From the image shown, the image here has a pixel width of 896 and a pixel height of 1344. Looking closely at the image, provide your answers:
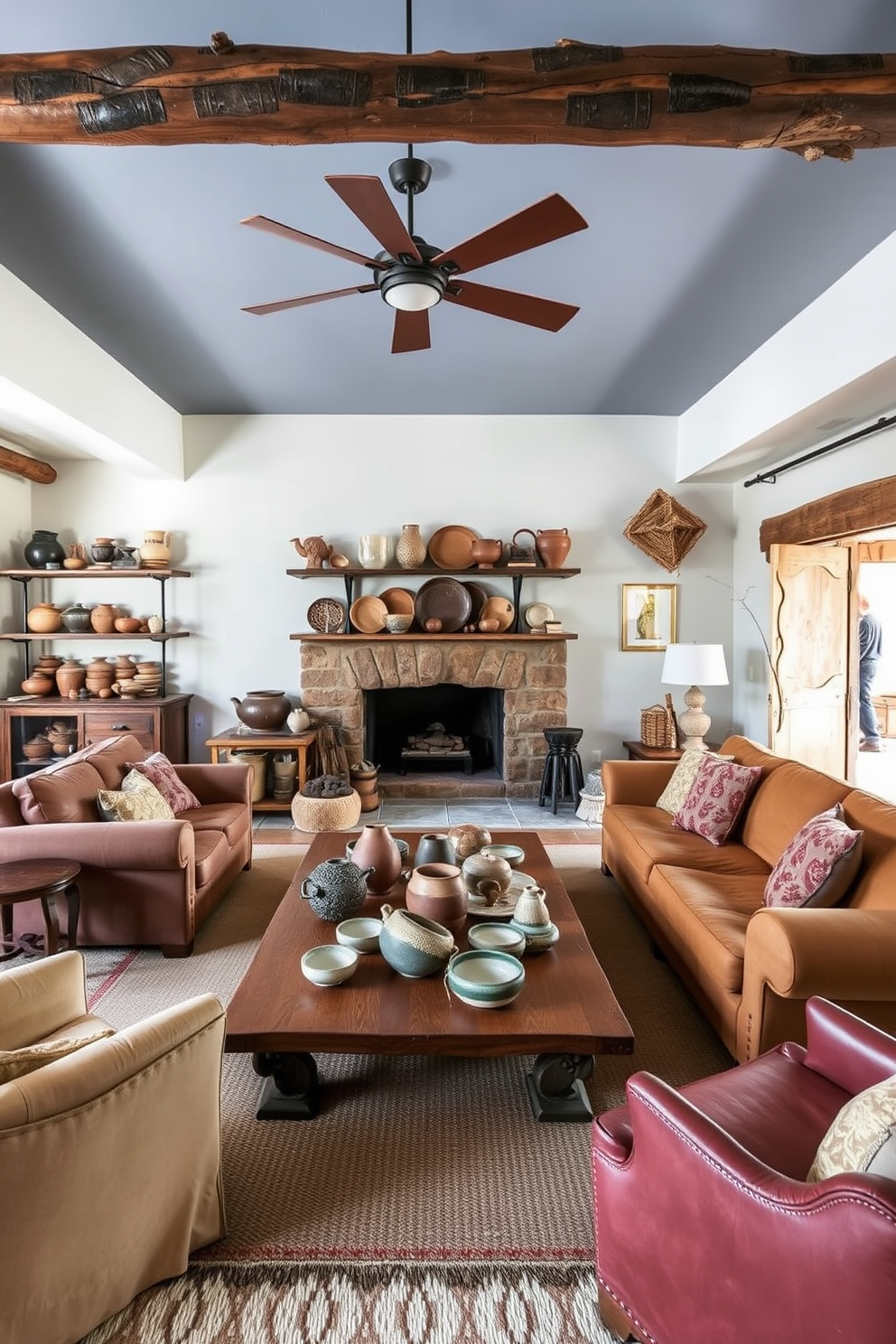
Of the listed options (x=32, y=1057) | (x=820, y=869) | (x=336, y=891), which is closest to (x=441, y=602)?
(x=336, y=891)

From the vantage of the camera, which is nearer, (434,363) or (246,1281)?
(246,1281)

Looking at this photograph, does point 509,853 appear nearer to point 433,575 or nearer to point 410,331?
point 410,331

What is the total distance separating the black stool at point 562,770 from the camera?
507cm

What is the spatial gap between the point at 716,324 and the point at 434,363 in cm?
161

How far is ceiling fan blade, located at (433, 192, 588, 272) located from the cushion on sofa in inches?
96.8

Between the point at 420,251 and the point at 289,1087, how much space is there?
2558 millimetres

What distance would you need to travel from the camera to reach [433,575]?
5.43m

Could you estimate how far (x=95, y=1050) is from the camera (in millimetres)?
1286

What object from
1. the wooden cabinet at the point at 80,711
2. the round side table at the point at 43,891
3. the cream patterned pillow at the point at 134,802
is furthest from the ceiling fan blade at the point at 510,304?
the wooden cabinet at the point at 80,711

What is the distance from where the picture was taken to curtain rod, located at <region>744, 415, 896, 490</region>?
347 centimetres

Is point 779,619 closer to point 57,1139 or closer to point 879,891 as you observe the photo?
point 879,891

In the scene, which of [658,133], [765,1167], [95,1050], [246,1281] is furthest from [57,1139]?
[658,133]

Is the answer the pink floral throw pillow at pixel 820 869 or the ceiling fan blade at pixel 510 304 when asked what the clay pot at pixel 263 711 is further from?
the pink floral throw pillow at pixel 820 869

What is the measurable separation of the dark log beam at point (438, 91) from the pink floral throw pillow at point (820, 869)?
1999 mm
